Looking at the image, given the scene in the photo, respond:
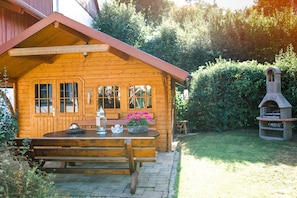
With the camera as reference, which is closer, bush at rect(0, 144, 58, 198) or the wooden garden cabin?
bush at rect(0, 144, 58, 198)

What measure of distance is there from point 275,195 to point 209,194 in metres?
0.91

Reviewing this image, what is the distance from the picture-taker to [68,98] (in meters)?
7.23

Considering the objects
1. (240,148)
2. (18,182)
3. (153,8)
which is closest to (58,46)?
(18,182)

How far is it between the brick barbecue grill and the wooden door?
17.5 ft

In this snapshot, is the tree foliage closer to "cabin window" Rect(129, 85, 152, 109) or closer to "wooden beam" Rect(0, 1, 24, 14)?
"cabin window" Rect(129, 85, 152, 109)

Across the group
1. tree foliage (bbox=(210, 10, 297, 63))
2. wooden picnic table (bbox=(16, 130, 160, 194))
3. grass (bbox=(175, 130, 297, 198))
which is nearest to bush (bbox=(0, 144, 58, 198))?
wooden picnic table (bbox=(16, 130, 160, 194))

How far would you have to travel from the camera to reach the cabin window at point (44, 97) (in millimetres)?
7309

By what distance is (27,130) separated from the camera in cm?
745

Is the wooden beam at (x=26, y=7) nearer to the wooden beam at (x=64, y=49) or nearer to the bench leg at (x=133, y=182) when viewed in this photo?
the wooden beam at (x=64, y=49)

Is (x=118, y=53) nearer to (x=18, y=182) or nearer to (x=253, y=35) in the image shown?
(x=18, y=182)

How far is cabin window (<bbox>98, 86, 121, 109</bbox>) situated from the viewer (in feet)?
23.0

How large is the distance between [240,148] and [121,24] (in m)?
10.3

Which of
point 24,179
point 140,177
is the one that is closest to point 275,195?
point 140,177

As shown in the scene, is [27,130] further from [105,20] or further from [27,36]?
[105,20]
